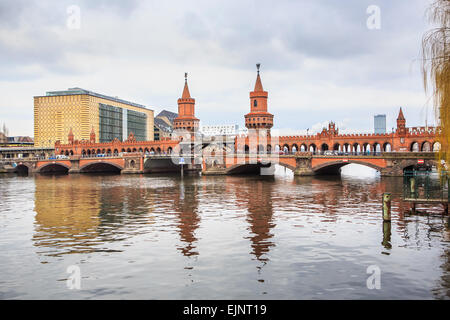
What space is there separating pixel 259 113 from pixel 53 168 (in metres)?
66.9

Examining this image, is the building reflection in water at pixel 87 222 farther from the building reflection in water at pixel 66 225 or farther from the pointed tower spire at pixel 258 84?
the pointed tower spire at pixel 258 84

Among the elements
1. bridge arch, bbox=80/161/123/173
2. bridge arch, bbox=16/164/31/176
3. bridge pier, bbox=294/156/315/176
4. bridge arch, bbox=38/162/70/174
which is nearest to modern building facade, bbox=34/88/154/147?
bridge arch, bbox=16/164/31/176

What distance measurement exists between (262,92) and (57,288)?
99.3 m

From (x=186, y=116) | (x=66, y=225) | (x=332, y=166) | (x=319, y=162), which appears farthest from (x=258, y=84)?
(x=66, y=225)

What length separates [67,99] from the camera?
173 metres

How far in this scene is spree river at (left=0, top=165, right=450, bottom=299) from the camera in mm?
15242

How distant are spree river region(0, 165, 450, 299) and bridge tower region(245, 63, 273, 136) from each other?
75.4 metres

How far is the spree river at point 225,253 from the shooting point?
15.2 m

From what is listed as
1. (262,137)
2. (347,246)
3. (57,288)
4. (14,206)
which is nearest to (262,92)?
(262,137)

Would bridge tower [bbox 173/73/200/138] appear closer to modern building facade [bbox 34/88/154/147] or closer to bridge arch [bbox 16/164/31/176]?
bridge arch [bbox 16/164/31/176]
